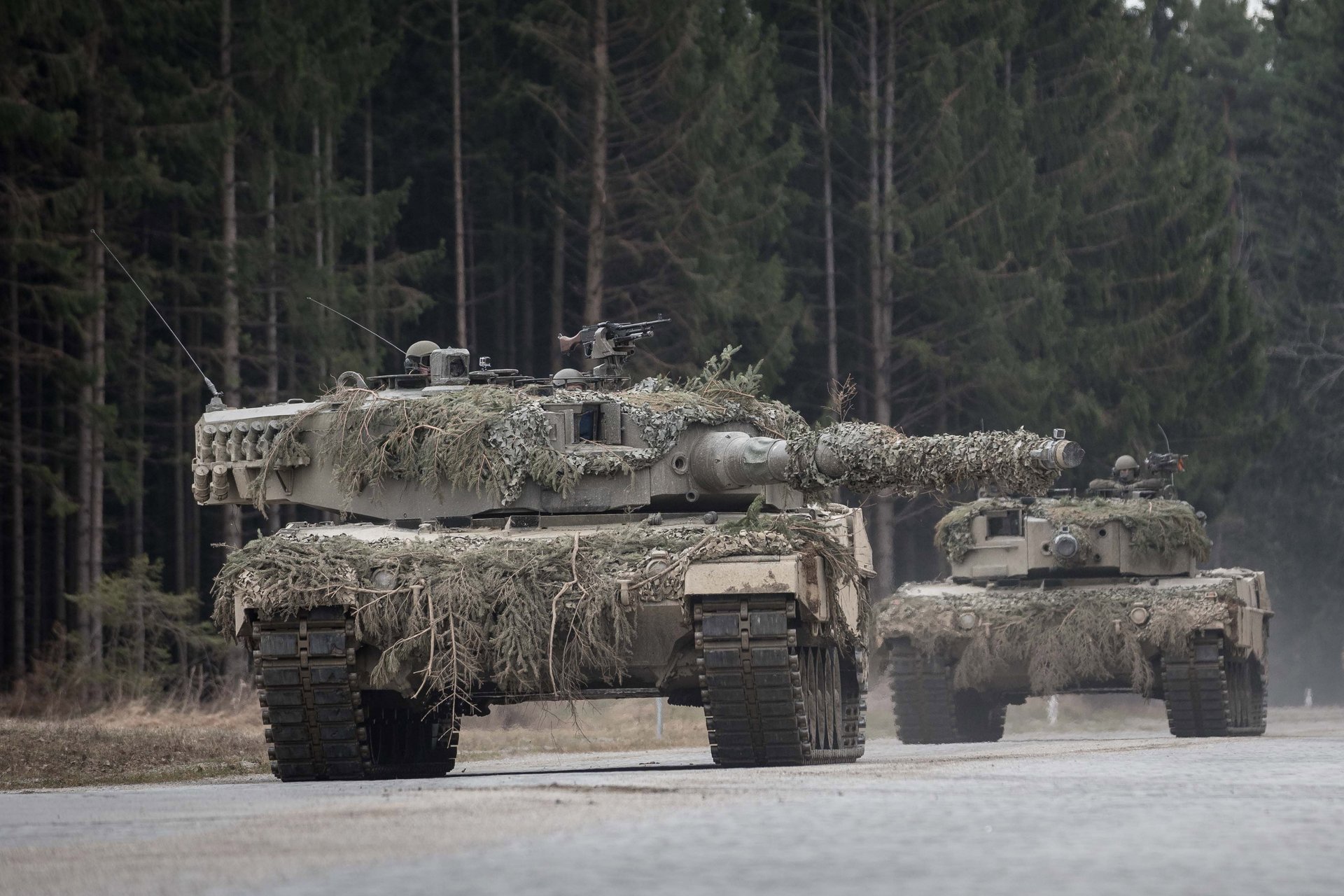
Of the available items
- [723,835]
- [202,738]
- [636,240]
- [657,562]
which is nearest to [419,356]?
[657,562]

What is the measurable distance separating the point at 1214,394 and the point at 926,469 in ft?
102

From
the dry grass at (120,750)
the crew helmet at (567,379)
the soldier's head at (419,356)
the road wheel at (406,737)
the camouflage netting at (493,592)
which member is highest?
the soldier's head at (419,356)

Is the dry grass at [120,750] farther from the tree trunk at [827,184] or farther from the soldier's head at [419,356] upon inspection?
the tree trunk at [827,184]

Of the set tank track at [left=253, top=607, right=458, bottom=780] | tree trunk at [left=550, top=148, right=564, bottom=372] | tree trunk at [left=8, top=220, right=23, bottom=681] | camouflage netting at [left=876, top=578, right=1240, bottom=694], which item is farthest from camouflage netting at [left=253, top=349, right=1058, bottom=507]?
tree trunk at [left=550, top=148, right=564, bottom=372]

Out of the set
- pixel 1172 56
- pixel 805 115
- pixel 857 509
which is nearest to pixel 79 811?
pixel 857 509

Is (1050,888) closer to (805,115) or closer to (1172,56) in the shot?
(805,115)

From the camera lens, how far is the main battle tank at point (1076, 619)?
22016mm

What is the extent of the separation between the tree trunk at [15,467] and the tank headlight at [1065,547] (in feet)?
42.1

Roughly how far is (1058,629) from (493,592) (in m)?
9.83

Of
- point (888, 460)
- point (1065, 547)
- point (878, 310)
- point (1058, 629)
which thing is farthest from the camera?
point (878, 310)

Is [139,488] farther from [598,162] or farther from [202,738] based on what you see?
[598,162]

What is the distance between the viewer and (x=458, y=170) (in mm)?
34750

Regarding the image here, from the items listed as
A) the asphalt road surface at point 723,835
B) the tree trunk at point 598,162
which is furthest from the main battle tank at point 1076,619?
the tree trunk at point 598,162

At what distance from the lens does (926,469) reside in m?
14.2
